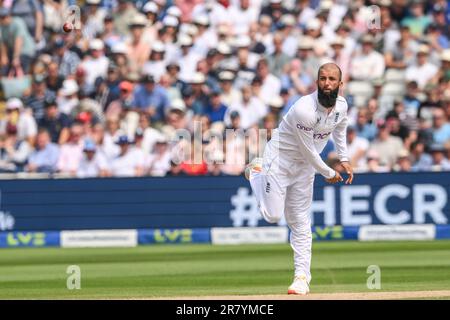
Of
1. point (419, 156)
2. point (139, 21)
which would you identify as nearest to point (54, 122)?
point (139, 21)

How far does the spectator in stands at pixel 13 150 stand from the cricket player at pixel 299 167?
28.3ft

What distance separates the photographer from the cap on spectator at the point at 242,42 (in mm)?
19922

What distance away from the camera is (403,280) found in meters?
12.5

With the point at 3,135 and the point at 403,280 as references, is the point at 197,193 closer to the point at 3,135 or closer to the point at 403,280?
the point at 3,135

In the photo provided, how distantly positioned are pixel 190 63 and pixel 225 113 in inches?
63.4

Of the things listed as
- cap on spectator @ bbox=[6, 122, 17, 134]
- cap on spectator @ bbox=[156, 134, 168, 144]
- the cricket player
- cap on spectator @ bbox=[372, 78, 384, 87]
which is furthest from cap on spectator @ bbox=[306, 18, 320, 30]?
the cricket player

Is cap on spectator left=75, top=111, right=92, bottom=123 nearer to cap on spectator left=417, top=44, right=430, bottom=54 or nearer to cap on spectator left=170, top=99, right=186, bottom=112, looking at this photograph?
cap on spectator left=170, top=99, right=186, bottom=112

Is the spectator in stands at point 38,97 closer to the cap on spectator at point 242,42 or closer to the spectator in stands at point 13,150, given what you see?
the spectator in stands at point 13,150

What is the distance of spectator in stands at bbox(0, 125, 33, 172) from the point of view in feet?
61.8

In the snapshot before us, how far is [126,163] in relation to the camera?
18672 millimetres

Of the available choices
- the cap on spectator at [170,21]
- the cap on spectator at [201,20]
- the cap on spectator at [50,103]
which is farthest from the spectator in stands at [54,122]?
the cap on spectator at [201,20]

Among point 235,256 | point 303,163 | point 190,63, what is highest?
point 190,63

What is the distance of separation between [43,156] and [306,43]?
4.76 m
